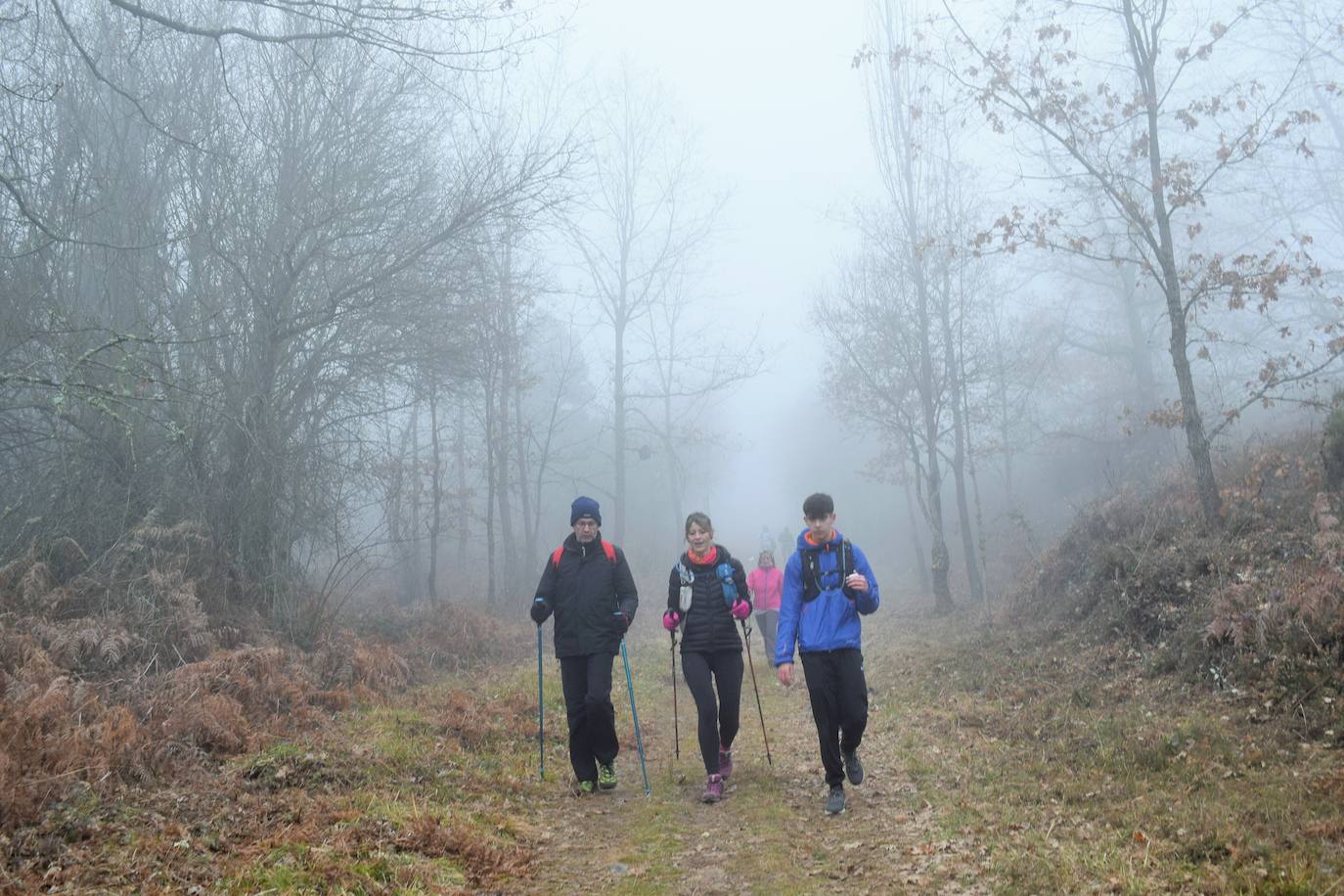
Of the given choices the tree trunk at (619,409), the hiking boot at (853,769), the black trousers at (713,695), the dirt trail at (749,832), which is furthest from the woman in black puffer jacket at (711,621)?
the tree trunk at (619,409)

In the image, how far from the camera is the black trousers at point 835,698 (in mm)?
6445

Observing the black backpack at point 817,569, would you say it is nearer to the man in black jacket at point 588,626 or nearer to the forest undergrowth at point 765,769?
the man in black jacket at point 588,626

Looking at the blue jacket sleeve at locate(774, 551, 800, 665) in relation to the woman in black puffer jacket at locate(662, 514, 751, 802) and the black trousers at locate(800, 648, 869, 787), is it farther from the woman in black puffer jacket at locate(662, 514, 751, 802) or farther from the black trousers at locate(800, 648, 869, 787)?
the woman in black puffer jacket at locate(662, 514, 751, 802)

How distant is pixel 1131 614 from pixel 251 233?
1209 centimetres

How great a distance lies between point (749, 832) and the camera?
6.05m

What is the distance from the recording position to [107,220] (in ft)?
39.3

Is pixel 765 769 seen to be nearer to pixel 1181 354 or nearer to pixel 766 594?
pixel 766 594

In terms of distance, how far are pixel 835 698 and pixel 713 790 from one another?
1.24 meters

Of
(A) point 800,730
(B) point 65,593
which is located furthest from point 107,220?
(A) point 800,730

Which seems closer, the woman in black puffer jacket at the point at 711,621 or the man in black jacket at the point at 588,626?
the man in black jacket at the point at 588,626

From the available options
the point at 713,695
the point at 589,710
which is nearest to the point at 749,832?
the point at 713,695

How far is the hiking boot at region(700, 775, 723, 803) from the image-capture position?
6.90 metres

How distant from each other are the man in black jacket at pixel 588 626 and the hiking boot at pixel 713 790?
84 centimetres

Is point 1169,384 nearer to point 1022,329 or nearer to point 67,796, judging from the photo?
point 1022,329
